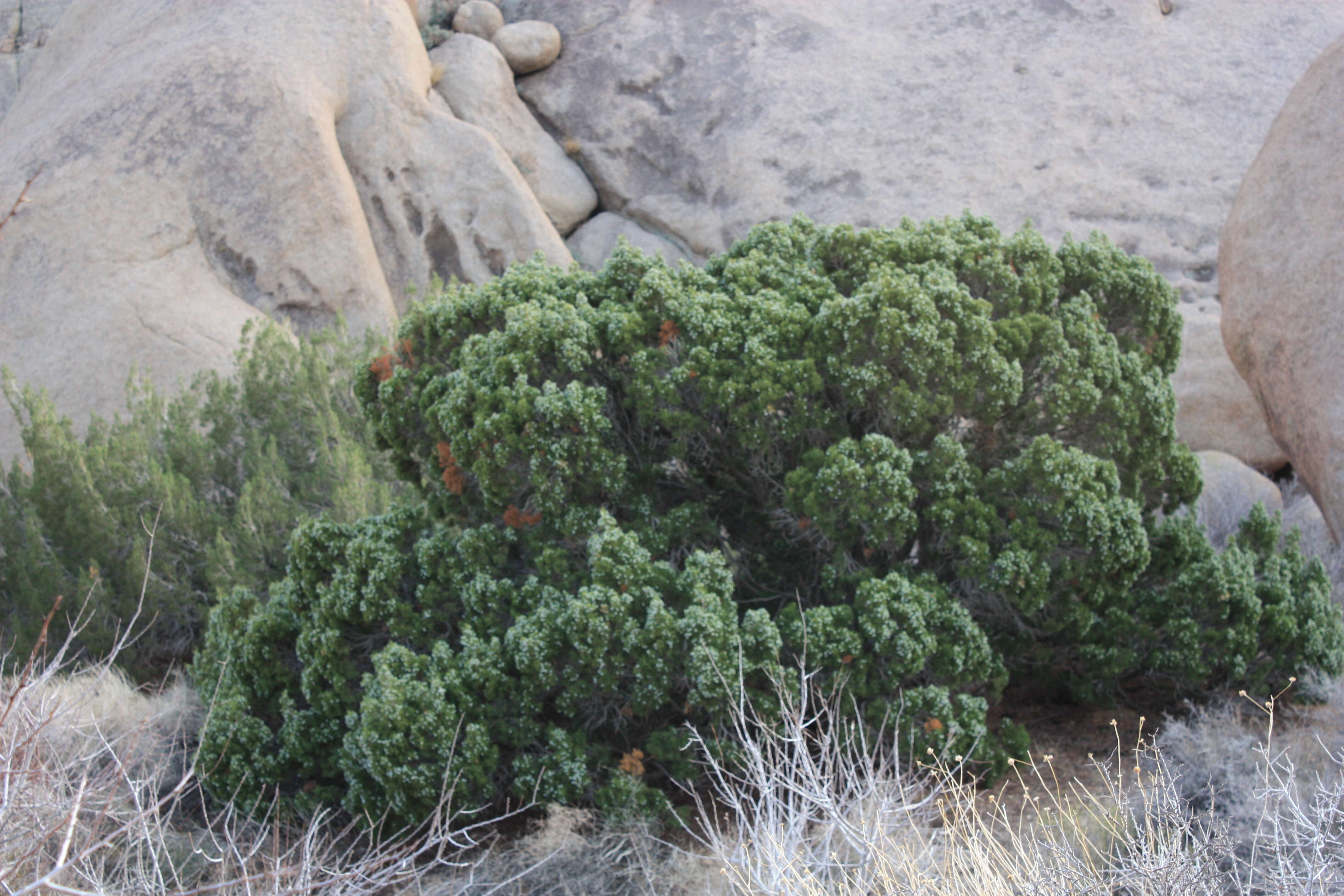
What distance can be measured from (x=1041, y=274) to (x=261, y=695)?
13.2 feet

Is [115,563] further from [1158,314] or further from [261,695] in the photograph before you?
[1158,314]

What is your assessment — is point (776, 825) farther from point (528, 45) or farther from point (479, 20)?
point (479, 20)

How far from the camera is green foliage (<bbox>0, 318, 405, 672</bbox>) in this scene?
6734 millimetres

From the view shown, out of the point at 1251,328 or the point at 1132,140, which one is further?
the point at 1132,140

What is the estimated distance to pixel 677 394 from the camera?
4.90 meters

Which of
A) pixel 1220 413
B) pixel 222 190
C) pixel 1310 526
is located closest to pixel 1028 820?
pixel 1310 526

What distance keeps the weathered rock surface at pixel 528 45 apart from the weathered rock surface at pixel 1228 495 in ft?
28.9

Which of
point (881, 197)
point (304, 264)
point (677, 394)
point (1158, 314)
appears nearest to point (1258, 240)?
point (1158, 314)

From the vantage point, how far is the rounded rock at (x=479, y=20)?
46.0 feet

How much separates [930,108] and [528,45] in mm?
4844

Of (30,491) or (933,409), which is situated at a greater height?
(933,409)

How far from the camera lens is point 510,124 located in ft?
43.9

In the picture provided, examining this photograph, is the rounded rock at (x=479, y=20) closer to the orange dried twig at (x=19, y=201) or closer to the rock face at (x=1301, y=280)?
the rock face at (x=1301, y=280)

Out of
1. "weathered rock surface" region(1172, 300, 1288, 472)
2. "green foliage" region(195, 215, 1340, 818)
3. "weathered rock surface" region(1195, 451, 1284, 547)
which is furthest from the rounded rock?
"green foliage" region(195, 215, 1340, 818)
